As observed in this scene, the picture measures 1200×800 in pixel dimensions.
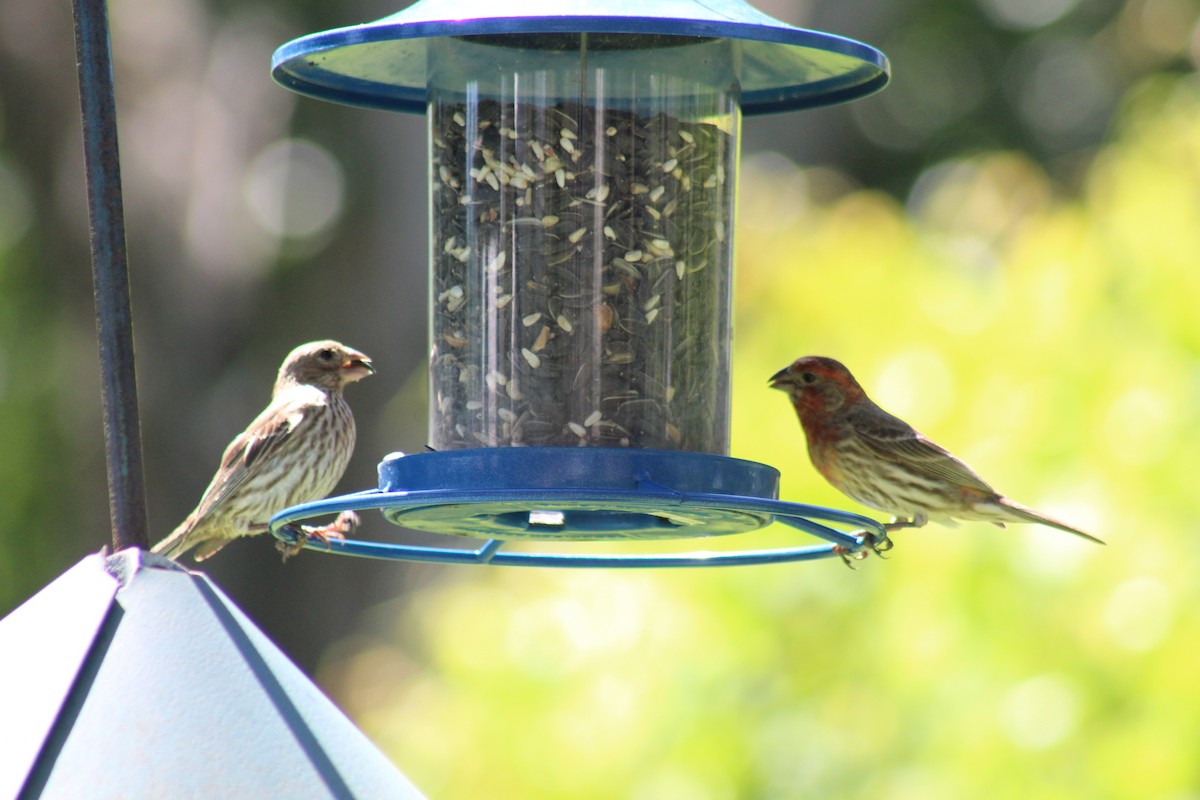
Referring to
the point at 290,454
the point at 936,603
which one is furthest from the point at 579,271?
the point at 936,603

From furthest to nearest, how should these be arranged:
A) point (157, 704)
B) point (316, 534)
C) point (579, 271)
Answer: point (316, 534)
point (579, 271)
point (157, 704)

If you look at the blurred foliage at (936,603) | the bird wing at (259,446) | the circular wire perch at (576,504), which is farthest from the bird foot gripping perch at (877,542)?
the bird wing at (259,446)

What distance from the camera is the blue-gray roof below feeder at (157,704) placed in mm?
3193

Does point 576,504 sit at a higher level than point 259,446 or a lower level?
higher

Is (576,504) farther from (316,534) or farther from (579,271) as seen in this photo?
(316,534)

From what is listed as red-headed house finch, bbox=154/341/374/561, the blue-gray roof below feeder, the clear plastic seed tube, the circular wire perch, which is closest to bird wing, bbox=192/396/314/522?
red-headed house finch, bbox=154/341/374/561

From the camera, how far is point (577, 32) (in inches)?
180

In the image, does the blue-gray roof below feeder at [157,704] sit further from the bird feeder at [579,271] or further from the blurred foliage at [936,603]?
the blurred foliage at [936,603]

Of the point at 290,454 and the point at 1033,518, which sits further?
the point at 1033,518

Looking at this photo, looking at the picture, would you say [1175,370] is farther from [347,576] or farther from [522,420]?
[347,576]

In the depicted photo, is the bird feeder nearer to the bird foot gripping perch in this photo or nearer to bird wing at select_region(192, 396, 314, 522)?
the bird foot gripping perch

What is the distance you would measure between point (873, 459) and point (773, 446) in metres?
1.43

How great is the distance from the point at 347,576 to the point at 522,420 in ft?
38.4

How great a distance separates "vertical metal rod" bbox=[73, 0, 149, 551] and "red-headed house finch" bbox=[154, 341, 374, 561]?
3.20 m
